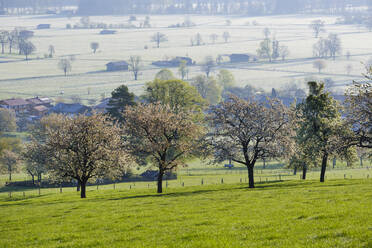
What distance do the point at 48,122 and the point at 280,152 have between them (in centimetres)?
5772

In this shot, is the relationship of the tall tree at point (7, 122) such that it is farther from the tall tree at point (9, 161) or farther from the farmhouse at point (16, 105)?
the tall tree at point (9, 161)

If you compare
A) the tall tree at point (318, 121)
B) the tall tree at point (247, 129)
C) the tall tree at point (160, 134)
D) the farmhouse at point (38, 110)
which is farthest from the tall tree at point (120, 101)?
the farmhouse at point (38, 110)

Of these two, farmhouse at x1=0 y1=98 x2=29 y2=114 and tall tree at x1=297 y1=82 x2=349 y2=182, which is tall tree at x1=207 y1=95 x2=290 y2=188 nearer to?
tall tree at x1=297 y1=82 x2=349 y2=182

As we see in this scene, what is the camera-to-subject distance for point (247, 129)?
50.3m

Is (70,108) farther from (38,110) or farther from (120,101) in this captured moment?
(120,101)

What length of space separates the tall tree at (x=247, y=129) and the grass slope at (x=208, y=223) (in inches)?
433

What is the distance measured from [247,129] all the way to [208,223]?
83.4ft

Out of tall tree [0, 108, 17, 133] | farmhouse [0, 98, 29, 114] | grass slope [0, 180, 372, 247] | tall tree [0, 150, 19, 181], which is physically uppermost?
farmhouse [0, 98, 29, 114]

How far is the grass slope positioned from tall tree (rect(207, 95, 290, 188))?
36.0ft

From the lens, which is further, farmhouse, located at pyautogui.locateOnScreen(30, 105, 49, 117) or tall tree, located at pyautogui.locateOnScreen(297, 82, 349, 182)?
farmhouse, located at pyautogui.locateOnScreen(30, 105, 49, 117)

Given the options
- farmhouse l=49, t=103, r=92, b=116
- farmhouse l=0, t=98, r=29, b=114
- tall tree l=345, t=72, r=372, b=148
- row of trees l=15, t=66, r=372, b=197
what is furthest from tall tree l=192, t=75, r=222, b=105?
tall tree l=345, t=72, r=372, b=148

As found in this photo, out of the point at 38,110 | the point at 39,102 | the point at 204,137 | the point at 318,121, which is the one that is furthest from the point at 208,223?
the point at 39,102

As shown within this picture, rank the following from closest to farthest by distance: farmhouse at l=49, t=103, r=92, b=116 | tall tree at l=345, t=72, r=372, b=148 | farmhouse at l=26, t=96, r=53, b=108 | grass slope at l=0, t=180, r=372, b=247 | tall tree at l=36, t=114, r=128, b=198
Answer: grass slope at l=0, t=180, r=372, b=247 < tall tree at l=345, t=72, r=372, b=148 < tall tree at l=36, t=114, r=128, b=198 < farmhouse at l=49, t=103, r=92, b=116 < farmhouse at l=26, t=96, r=53, b=108

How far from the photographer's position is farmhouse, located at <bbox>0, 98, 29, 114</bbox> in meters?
175
